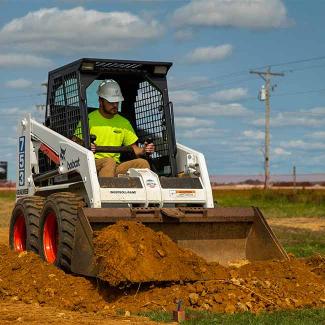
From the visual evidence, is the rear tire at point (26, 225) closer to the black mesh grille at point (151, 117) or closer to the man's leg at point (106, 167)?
the man's leg at point (106, 167)

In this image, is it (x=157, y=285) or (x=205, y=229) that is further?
(x=205, y=229)

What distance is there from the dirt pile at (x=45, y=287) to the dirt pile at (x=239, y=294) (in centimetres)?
38

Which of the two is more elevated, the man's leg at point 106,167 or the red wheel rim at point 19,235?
the man's leg at point 106,167

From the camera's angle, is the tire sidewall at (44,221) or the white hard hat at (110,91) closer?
the tire sidewall at (44,221)

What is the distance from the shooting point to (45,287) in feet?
32.4

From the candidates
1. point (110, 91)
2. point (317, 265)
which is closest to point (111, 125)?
point (110, 91)

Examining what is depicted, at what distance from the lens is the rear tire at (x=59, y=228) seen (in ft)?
33.5

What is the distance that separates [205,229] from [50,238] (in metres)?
2.07

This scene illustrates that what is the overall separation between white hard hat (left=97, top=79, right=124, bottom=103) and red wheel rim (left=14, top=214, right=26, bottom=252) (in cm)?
222

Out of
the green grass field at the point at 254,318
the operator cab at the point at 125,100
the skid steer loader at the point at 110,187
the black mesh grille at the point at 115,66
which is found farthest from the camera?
the black mesh grille at the point at 115,66

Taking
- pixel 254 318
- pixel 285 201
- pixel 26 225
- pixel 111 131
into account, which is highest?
pixel 111 131

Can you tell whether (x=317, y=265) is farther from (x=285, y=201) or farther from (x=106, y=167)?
(x=285, y=201)

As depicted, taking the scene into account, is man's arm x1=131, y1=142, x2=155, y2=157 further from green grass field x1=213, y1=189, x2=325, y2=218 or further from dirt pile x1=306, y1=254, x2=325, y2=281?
green grass field x1=213, y1=189, x2=325, y2=218

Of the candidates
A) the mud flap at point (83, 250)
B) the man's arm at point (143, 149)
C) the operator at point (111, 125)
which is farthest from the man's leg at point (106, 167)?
the mud flap at point (83, 250)
